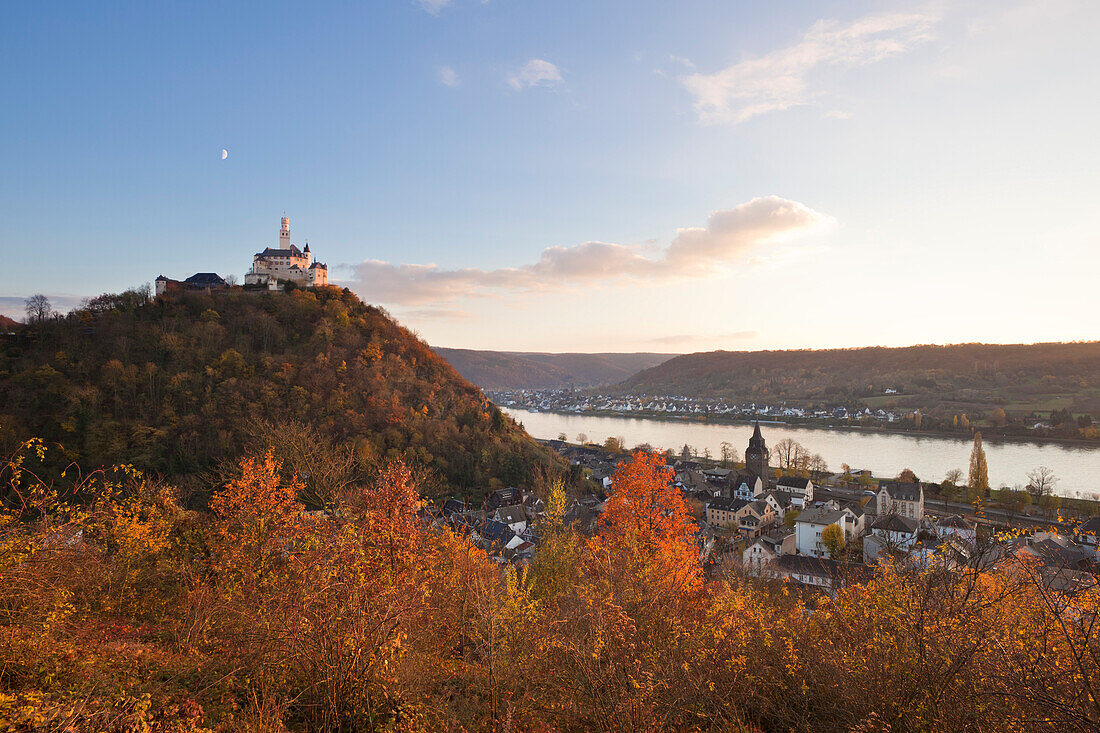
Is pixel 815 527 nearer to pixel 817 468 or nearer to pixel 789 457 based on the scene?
pixel 817 468

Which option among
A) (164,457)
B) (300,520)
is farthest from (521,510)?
(300,520)

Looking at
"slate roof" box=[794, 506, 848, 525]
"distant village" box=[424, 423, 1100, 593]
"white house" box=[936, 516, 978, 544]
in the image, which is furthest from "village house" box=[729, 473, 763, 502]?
"white house" box=[936, 516, 978, 544]

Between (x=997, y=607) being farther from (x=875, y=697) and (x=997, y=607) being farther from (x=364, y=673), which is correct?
(x=364, y=673)

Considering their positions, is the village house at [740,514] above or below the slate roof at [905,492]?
below

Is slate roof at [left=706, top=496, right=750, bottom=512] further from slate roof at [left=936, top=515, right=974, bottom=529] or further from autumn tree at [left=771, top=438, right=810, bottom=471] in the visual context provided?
autumn tree at [left=771, top=438, right=810, bottom=471]

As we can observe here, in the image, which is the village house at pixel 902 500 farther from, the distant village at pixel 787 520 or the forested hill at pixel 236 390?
the forested hill at pixel 236 390

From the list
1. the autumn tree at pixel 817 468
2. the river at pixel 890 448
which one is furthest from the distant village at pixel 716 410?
the autumn tree at pixel 817 468
